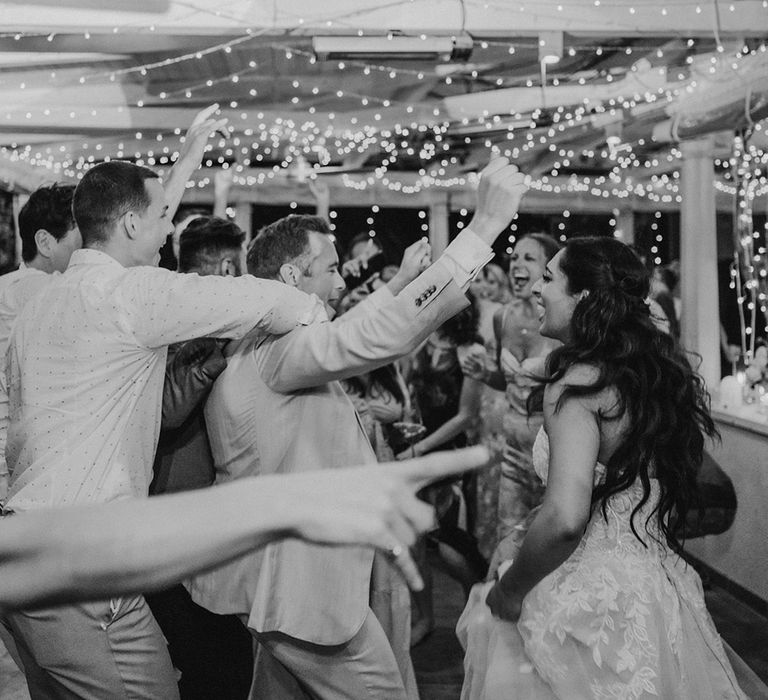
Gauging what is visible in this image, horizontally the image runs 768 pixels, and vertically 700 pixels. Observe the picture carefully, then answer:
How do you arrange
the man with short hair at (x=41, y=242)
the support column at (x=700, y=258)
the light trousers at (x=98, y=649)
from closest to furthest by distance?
the light trousers at (x=98, y=649)
the man with short hair at (x=41, y=242)
the support column at (x=700, y=258)

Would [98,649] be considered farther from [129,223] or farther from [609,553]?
[609,553]

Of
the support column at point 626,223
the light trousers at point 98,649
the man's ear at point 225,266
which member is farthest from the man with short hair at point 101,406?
the support column at point 626,223

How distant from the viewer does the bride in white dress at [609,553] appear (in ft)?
6.23

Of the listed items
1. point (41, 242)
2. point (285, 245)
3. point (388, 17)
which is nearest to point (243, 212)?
point (388, 17)

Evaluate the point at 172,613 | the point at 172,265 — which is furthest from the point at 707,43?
the point at 172,613

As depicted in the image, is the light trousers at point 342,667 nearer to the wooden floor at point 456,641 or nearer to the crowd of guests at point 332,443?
the crowd of guests at point 332,443

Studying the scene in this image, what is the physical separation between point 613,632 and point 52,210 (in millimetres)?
1834

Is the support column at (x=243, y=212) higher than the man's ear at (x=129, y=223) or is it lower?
lower

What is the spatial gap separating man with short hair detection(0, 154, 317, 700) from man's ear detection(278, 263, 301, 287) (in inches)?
18.7

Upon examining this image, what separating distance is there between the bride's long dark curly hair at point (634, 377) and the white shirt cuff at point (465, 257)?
30 cm

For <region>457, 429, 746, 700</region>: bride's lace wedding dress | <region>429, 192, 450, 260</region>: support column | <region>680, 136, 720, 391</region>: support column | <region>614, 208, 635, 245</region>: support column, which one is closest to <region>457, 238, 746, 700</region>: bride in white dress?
<region>457, 429, 746, 700</region>: bride's lace wedding dress

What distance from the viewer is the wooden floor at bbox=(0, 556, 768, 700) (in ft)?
11.6

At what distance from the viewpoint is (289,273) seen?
8.02 ft

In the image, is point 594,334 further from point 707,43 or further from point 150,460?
point 707,43
